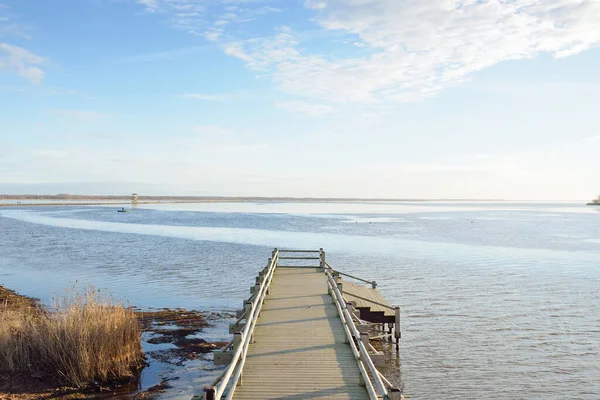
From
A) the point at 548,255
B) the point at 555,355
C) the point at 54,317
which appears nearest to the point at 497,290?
the point at 555,355

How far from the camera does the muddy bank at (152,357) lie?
12148 millimetres

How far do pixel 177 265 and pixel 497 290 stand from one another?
2107 centimetres

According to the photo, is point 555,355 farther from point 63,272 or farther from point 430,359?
point 63,272

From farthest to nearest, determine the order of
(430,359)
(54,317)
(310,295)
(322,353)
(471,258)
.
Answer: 1. (471,258)
2. (310,295)
3. (430,359)
4. (54,317)
5. (322,353)

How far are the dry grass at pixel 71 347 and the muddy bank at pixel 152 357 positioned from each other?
0.27 metres

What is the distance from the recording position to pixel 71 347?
12812 millimetres

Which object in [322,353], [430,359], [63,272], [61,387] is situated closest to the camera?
[322,353]

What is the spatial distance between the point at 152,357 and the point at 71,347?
10.2 feet

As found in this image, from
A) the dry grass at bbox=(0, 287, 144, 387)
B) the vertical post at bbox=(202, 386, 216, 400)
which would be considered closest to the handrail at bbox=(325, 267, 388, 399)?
the vertical post at bbox=(202, 386, 216, 400)

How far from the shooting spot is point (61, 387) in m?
12.4

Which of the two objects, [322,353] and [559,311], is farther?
[559,311]

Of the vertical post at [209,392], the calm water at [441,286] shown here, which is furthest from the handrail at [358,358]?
the calm water at [441,286]

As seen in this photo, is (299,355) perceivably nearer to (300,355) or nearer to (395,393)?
(300,355)

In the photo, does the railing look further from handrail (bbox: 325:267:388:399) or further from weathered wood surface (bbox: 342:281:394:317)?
weathered wood surface (bbox: 342:281:394:317)
